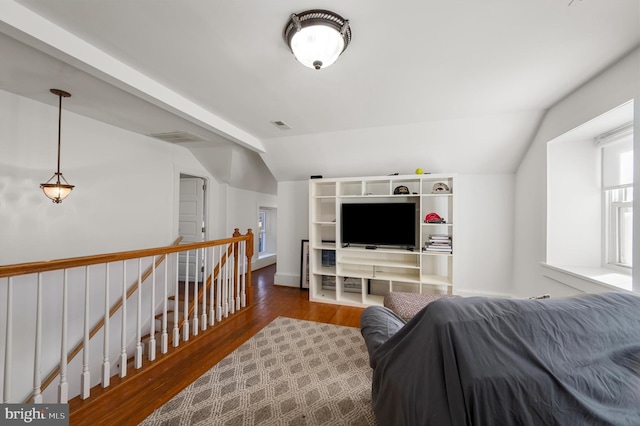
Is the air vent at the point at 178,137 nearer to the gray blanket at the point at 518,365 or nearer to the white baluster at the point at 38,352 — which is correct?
the white baluster at the point at 38,352

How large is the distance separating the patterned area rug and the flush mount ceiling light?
2234mm

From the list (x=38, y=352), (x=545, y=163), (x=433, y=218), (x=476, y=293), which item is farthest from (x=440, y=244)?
(x=38, y=352)

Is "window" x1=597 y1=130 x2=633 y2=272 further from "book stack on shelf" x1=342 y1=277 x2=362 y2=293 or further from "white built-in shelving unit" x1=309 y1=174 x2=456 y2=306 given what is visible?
"book stack on shelf" x1=342 y1=277 x2=362 y2=293

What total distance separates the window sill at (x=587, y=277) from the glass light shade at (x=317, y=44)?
100 inches

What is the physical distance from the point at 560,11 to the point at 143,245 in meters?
4.76

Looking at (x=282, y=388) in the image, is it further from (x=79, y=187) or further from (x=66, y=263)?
(x=79, y=187)

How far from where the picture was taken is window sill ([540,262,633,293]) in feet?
6.10

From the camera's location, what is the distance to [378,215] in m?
3.59

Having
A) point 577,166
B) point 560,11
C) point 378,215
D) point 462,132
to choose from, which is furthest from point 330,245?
point 560,11

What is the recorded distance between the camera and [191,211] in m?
4.71

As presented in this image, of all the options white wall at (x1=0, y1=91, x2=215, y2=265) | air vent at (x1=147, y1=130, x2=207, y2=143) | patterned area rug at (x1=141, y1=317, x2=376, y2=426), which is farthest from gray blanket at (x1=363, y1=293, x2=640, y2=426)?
air vent at (x1=147, y1=130, x2=207, y2=143)

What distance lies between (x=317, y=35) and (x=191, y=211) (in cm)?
426

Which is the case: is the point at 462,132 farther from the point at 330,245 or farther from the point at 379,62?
the point at 330,245

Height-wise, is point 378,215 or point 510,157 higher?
point 510,157
